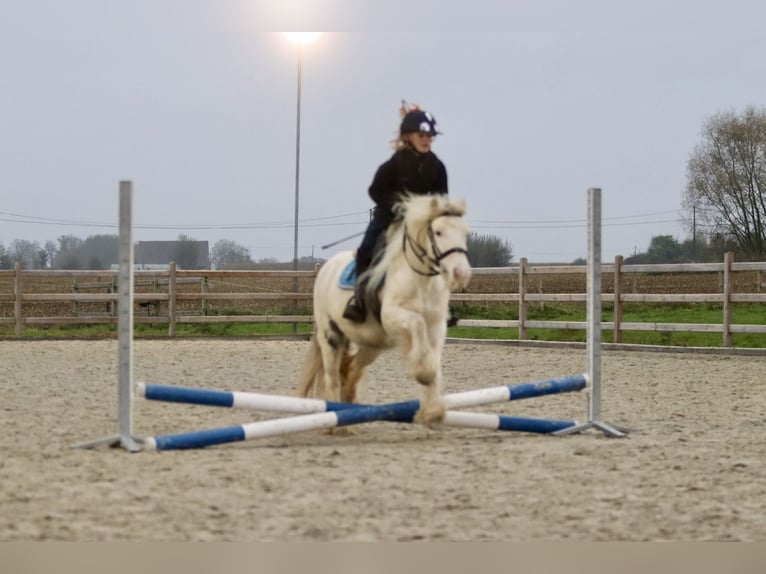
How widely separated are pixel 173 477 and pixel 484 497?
1477 mm

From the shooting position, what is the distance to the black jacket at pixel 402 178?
19.3 ft

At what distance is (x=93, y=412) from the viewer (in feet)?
23.8

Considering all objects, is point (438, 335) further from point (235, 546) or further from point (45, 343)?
point (45, 343)

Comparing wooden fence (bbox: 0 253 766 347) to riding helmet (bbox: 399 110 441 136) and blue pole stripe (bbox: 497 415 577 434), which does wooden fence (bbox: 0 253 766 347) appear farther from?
riding helmet (bbox: 399 110 441 136)

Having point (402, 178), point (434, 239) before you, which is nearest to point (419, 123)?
point (402, 178)

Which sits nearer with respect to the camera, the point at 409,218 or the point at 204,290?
the point at 409,218

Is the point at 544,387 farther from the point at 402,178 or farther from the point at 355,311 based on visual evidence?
the point at 402,178

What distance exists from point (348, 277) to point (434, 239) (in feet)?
3.36

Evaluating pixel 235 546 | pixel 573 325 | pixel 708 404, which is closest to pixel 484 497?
pixel 235 546

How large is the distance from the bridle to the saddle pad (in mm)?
618

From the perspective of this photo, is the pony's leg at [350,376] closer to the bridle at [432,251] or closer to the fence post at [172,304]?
the bridle at [432,251]

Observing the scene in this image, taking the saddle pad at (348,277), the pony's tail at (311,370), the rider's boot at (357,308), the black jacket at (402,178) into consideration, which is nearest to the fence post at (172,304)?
the pony's tail at (311,370)

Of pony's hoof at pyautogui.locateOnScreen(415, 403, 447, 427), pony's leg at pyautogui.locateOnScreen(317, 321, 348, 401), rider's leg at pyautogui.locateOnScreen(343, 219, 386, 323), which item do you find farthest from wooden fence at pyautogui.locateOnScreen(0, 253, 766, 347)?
pony's hoof at pyautogui.locateOnScreen(415, 403, 447, 427)

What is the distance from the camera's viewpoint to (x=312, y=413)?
18.9ft
